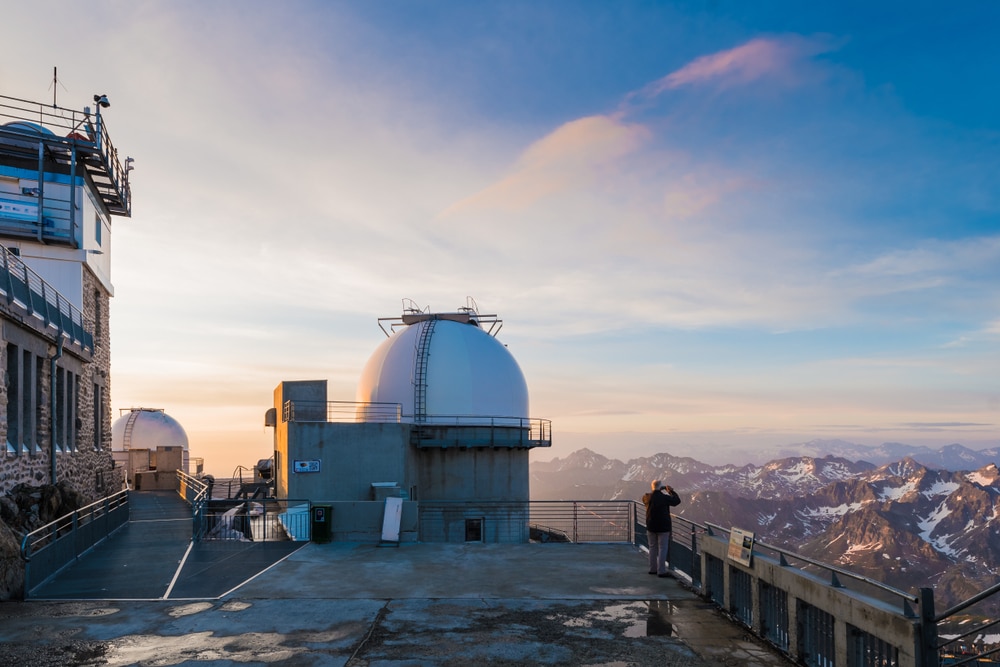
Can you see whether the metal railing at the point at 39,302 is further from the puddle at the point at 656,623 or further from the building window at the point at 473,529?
the building window at the point at 473,529

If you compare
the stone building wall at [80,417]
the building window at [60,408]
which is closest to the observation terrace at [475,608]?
the stone building wall at [80,417]

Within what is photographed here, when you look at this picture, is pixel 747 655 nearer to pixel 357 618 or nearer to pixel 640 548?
pixel 357 618

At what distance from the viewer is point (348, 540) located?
775 inches

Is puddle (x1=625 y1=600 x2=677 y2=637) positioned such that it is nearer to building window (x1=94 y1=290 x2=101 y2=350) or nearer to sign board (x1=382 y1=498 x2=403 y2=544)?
sign board (x1=382 y1=498 x2=403 y2=544)

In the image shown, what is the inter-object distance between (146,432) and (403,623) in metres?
52.1

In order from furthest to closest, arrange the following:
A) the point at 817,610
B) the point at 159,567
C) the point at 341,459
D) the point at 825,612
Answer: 1. the point at 341,459
2. the point at 159,567
3. the point at 817,610
4. the point at 825,612

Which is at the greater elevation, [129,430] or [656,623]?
[656,623]

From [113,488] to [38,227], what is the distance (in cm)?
1234

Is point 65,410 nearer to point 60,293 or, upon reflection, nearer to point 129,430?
point 60,293

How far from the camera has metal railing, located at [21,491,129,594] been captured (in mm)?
13398

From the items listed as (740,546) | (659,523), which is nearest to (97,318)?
(659,523)

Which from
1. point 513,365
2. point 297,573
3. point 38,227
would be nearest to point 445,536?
point 513,365

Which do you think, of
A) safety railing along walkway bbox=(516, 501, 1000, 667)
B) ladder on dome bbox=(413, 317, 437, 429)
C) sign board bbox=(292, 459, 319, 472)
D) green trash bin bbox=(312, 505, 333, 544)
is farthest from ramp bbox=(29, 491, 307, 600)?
ladder on dome bbox=(413, 317, 437, 429)

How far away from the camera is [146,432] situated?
56344mm
